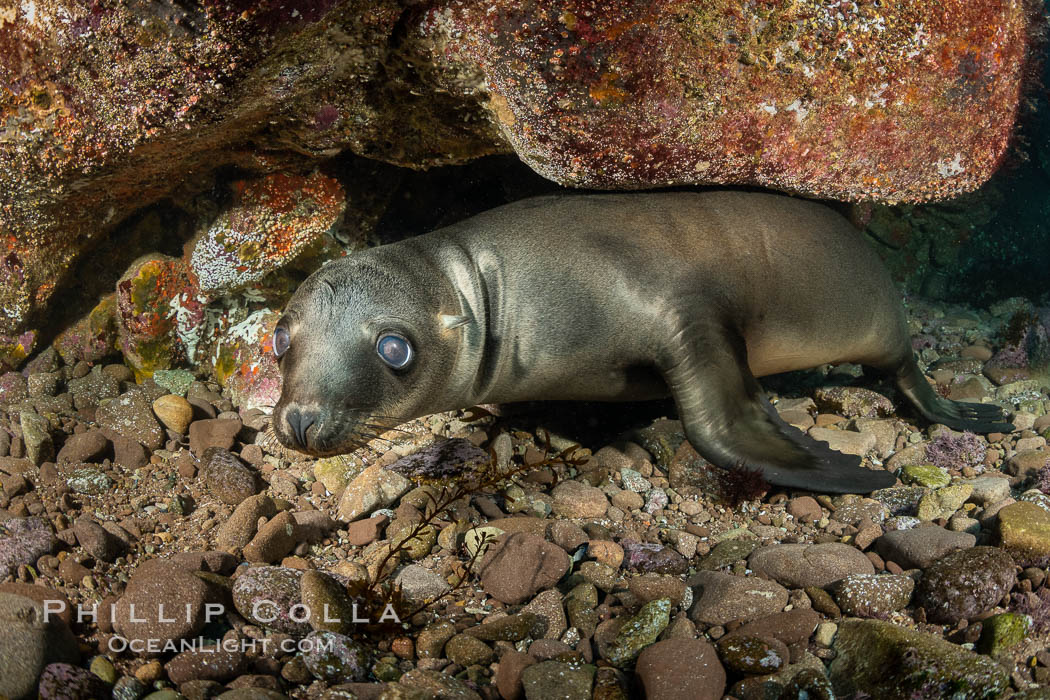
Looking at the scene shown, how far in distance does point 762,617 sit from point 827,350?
83.7 inches

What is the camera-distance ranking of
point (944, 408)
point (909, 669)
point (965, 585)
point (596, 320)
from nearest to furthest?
point (909, 669) < point (965, 585) < point (596, 320) < point (944, 408)

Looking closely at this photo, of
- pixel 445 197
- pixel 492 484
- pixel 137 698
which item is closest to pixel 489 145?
pixel 445 197

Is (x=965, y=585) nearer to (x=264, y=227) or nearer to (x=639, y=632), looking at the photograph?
(x=639, y=632)

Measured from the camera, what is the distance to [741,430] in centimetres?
308

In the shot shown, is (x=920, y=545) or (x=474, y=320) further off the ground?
(x=474, y=320)

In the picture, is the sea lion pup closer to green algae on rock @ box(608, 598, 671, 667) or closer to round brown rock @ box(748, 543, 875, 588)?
round brown rock @ box(748, 543, 875, 588)

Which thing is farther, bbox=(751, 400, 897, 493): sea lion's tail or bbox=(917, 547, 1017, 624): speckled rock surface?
bbox=(751, 400, 897, 493): sea lion's tail

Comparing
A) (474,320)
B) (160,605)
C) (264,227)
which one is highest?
(264,227)

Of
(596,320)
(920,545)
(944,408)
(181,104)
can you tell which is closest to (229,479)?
(181,104)

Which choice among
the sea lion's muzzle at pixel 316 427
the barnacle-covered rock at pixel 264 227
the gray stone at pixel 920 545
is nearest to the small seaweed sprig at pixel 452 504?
the sea lion's muzzle at pixel 316 427

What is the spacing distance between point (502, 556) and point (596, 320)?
3.98 ft

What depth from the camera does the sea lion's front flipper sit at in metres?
2.97

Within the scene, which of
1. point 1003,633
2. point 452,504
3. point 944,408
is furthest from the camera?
point 944,408

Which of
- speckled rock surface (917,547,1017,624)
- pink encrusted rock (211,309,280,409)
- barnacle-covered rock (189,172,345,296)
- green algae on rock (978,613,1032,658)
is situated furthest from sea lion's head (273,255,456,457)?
green algae on rock (978,613,1032,658)
